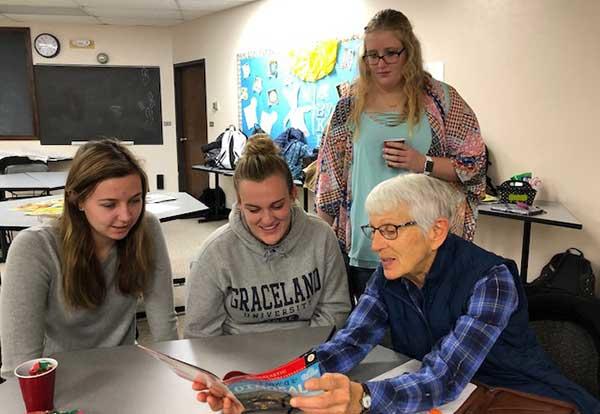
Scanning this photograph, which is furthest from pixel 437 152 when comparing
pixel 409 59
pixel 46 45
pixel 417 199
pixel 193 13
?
pixel 46 45

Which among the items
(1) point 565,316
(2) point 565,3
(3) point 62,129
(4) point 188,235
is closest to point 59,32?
(3) point 62,129

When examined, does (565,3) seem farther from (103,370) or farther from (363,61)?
(103,370)

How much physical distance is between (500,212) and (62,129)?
20.5ft

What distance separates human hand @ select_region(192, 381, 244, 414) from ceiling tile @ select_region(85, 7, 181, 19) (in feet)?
20.0

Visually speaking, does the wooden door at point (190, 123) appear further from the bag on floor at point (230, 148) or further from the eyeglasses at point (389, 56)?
the eyeglasses at point (389, 56)

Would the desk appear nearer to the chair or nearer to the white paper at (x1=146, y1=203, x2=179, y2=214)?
the white paper at (x1=146, y1=203, x2=179, y2=214)

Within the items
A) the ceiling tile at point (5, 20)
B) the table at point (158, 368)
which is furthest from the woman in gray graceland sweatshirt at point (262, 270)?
the ceiling tile at point (5, 20)

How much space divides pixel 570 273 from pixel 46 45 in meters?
7.00

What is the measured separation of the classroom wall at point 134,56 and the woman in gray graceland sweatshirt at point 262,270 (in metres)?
5.68

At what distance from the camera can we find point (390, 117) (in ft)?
6.10

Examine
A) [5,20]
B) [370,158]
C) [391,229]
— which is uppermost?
[5,20]

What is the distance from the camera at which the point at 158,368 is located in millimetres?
1237

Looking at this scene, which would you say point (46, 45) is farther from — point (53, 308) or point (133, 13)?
point (53, 308)

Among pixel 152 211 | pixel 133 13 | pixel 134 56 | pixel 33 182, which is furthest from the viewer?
pixel 134 56
